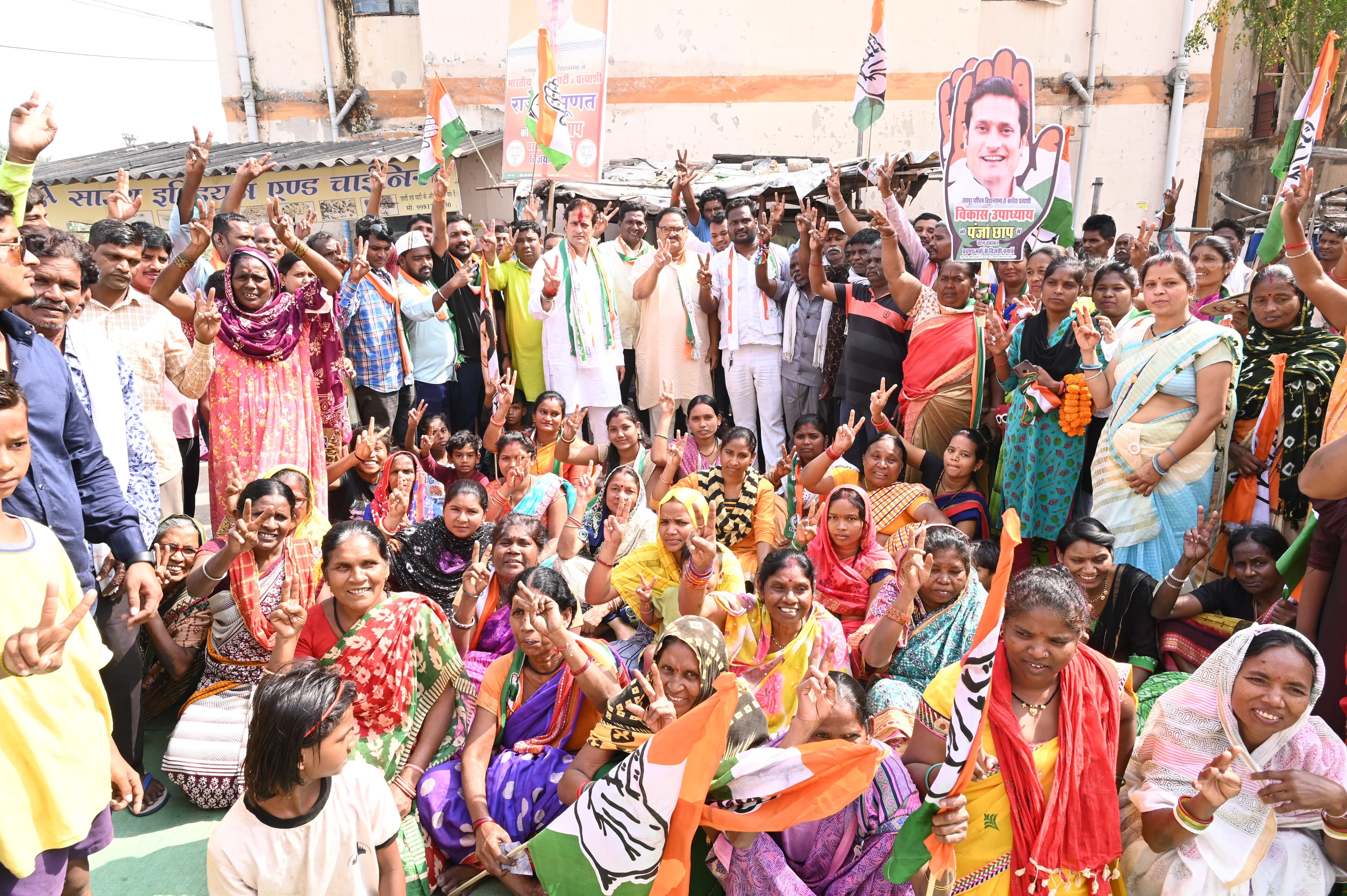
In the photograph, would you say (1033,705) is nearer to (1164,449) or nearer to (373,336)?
(1164,449)

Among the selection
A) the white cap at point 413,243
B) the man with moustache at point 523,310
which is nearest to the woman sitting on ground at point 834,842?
the man with moustache at point 523,310

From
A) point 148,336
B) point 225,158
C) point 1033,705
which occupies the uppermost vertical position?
point 225,158

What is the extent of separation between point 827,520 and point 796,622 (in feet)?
2.99

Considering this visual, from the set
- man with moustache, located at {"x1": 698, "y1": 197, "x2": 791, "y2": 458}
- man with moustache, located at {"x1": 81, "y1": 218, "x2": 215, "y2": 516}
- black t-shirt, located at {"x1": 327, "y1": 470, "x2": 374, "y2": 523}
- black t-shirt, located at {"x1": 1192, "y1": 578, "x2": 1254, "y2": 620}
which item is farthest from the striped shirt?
black t-shirt, located at {"x1": 1192, "y1": 578, "x2": 1254, "y2": 620}

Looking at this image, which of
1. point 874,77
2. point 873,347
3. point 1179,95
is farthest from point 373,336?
point 1179,95

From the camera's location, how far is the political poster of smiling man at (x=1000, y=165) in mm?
5465

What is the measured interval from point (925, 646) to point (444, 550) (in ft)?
7.61

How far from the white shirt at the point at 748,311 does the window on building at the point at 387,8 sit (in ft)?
29.1

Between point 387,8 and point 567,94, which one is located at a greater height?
point 387,8

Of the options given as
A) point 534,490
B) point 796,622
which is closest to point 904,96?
point 534,490

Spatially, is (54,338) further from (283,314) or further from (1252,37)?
(1252,37)

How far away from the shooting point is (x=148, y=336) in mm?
4594

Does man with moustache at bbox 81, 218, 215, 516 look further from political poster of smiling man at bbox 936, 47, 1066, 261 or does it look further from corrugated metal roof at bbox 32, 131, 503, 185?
corrugated metal roof at bbox 32, 131, 503, 185

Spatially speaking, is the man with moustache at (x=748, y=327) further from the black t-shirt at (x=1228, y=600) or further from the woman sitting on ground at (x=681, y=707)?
the woman sitting on ground at (x=681, y=707)
